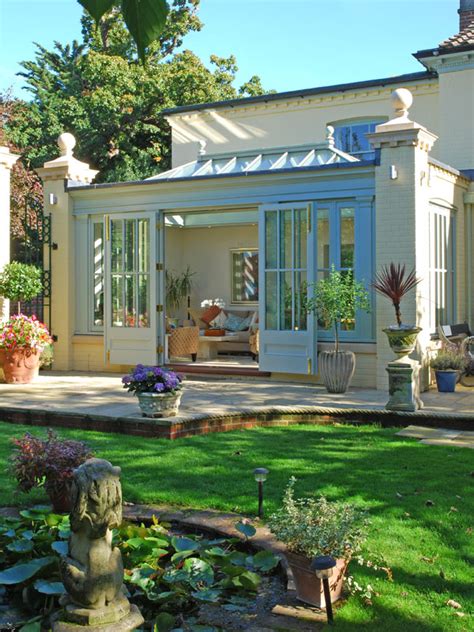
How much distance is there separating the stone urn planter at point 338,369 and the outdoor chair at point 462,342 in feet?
5.60

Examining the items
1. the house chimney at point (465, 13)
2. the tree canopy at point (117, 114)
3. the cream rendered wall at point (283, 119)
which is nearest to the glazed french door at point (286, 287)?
the cream rendered wall at point (283, 119)

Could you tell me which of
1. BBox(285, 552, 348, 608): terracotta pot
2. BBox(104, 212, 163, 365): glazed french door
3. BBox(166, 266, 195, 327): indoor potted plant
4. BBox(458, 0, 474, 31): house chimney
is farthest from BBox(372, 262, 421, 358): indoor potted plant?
BBox(166, 266, 195, 327): indoor potted plant

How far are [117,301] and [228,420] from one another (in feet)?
15.4

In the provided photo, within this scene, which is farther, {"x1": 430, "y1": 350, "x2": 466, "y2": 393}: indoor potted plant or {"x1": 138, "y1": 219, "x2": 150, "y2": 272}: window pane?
{"x1": 138, "y1": 219, "x2": 150, "y2": 272}: window pane

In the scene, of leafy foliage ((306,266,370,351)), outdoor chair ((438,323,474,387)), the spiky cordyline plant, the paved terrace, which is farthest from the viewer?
outdoor chair ((438,323,474,387))

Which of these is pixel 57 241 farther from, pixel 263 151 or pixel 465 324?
pixel 465 324

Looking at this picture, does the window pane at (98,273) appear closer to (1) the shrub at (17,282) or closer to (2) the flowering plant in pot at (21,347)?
(1) the shrub at (17,282)

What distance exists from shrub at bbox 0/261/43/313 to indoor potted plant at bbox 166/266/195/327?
488cm

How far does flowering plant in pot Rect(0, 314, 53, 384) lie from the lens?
10570 millimetres

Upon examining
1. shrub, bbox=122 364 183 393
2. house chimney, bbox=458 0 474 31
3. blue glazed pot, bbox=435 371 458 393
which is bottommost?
blue glazed pot, bbox=435 371 458 393

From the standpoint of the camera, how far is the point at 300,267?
10.6 meters

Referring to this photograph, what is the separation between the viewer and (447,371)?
32.1ft

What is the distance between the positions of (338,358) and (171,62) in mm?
20394

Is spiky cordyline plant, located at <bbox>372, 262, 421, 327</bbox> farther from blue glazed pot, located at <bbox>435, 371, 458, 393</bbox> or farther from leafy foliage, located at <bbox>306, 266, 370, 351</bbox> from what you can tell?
Answer: blue glazed pot, located at <bbox>435, 371, 458, 393</bbox>
